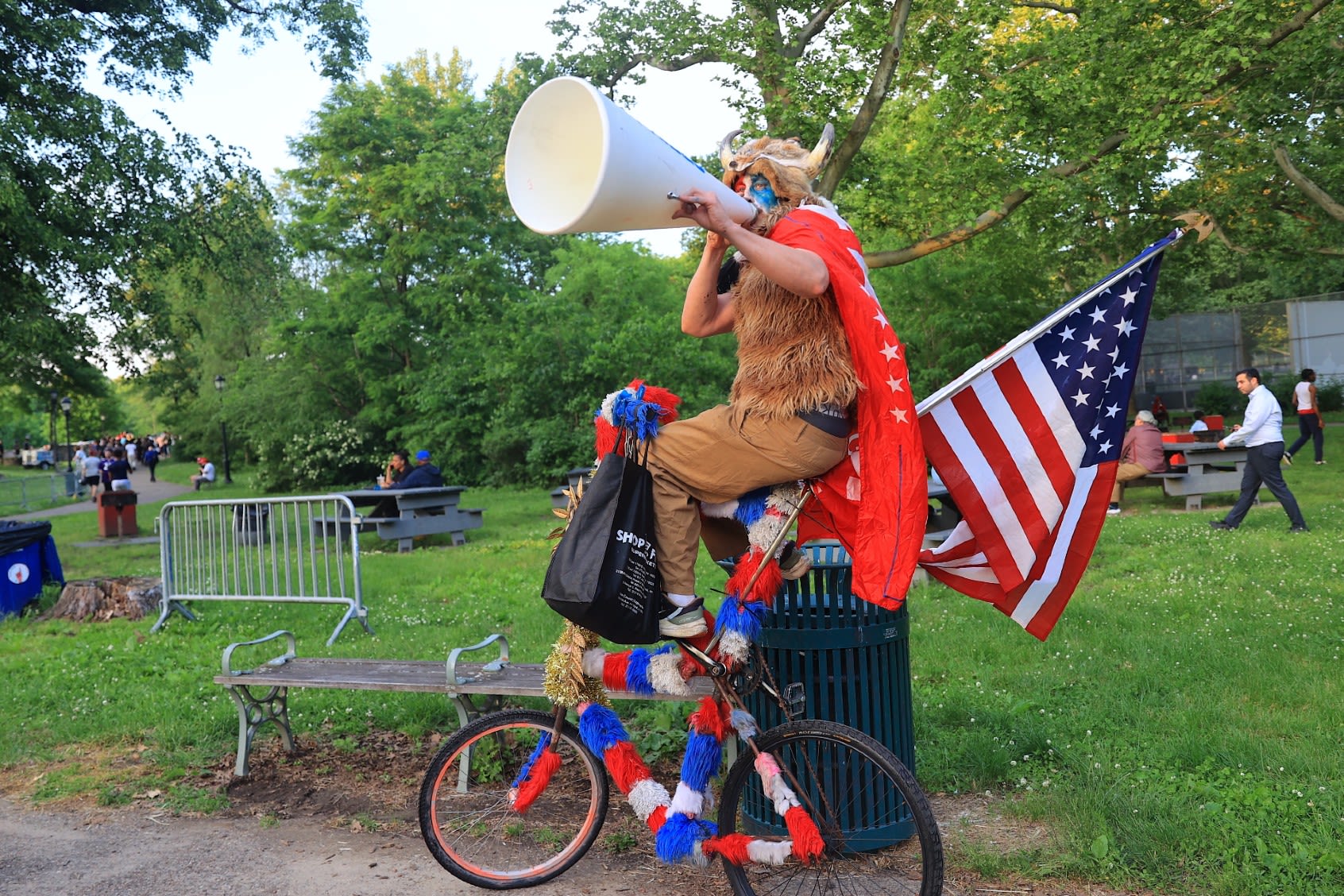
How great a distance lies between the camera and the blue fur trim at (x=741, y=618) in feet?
11.5

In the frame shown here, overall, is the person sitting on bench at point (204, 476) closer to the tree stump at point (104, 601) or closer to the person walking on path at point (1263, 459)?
the tree stump at point (104, 601)

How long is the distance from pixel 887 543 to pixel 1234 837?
1.71 m

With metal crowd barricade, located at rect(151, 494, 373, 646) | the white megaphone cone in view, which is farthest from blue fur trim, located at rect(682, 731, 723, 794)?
metal crowd barricade, located at rect(151, 494, 373, 646)

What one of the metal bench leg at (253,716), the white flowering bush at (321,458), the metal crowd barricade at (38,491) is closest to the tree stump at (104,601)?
the metal bench leg at (253,716)

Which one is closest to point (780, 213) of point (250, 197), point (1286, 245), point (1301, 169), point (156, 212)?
point (156, 212)

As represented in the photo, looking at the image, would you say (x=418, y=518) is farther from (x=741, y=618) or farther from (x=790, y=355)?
(x=790, y=355)

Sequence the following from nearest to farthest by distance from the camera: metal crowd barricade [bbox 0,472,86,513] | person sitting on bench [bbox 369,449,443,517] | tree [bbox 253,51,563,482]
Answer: person sitting on bench [bbox 369,449,443,517] → tree [bbox 253,51,563,482] → metal crowd barricade [bbox 0,472,86,513]

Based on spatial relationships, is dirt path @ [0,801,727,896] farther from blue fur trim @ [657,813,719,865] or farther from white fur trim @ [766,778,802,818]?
white fur trim @ [766,778,802,818]

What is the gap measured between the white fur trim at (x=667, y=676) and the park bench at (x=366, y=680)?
2.02ft

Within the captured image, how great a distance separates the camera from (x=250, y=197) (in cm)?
1550

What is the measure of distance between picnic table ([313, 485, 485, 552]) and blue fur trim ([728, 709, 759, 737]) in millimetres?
10675

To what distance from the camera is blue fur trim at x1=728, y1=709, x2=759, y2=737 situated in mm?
3500

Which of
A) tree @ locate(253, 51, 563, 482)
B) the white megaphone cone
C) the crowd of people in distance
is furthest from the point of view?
tree @ locate(253, 51, 563, 482)

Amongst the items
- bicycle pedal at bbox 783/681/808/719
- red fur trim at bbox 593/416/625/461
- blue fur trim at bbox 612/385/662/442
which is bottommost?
bicycle pedal at bbox 783/681/808/719
